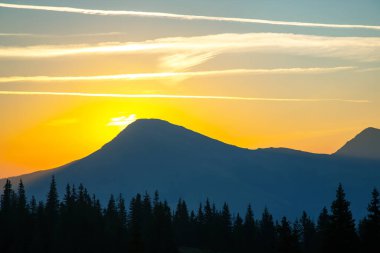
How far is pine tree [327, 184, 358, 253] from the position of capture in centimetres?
5816

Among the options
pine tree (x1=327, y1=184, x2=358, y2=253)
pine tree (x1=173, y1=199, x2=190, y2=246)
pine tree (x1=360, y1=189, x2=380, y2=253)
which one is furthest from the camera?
pine tree (x1=173, y1=199, x2=190, y2=246)

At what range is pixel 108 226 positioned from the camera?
423 feet

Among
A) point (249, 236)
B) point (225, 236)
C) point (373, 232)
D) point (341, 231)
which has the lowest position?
point (249, 236)

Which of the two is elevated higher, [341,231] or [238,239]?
[341,231]

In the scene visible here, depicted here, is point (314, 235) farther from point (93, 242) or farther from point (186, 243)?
point (93, 242)

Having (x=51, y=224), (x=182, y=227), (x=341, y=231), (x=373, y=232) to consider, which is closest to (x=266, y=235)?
(x=182, y=227)

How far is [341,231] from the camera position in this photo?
58562mm

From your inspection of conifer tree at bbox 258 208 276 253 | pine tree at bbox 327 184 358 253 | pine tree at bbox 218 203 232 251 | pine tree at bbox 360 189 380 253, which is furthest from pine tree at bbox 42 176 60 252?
pine tree at bbox 327 184 358 253

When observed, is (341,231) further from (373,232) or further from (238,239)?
(238,239)

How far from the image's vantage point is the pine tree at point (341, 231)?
58.2 m

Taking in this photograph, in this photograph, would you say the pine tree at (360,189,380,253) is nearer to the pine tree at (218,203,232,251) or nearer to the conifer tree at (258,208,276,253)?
the conifer tree at (258,208,276,253)

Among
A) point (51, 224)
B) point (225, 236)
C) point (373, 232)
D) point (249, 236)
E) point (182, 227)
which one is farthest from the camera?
point (182, 227)

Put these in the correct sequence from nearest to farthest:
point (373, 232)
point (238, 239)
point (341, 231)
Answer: point (341, 231)
point (373, 232)
point (238, 239)

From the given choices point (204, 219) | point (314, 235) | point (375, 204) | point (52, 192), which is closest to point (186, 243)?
point (204, 219)
